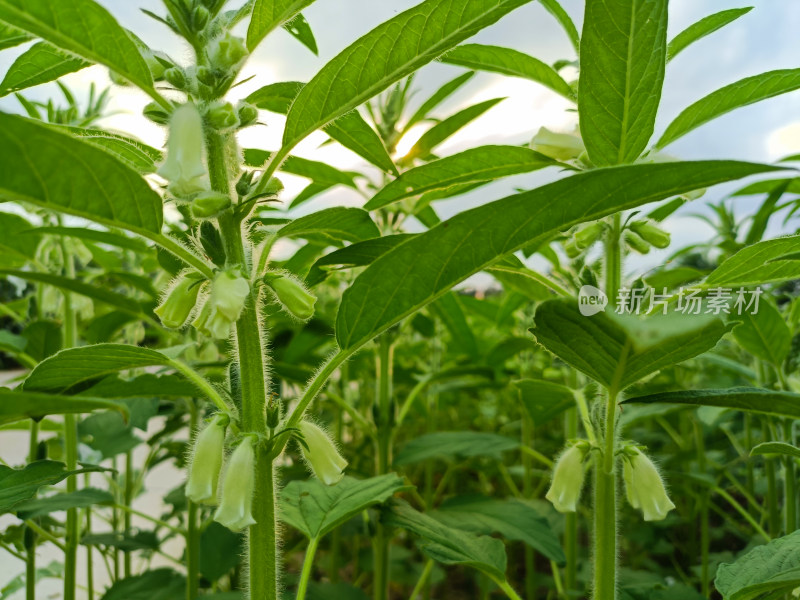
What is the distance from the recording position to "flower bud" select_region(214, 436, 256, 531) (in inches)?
23.3

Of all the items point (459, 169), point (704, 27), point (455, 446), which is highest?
point (704, 27)

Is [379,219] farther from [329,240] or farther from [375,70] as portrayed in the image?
[375,70]

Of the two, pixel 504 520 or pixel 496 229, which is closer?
pixel 496 229

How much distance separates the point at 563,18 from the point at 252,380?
28.3 inches

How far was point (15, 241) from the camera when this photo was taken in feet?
3.42

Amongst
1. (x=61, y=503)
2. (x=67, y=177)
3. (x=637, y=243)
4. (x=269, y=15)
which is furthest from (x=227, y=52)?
(x=61, y=503)

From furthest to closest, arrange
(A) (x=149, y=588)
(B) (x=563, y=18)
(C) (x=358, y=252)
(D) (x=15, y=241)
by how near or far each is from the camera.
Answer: (A) (x=149, y=588) < (D) (x=15, y=241) < (B) (x=563, y=18) < (C) (x=358, y=252)

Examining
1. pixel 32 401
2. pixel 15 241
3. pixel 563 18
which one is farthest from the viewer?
pixel 15 241

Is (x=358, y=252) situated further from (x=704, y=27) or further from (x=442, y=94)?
(x=442, y=94)

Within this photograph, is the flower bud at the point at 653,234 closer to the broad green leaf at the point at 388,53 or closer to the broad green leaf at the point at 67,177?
the broad green leaf at the point at 388,53

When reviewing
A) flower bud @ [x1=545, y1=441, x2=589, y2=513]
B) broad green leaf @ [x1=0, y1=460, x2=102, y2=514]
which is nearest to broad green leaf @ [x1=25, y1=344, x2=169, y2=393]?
broad green leaf @ [x1=0, y1=460, x2=102, y2=514]

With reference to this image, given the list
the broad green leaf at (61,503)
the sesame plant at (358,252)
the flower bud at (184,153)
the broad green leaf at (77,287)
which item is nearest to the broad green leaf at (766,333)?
the sesame plant at (358,252)

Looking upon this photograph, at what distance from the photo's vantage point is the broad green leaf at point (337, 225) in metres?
0.68

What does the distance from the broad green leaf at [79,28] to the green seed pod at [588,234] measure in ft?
1.80
